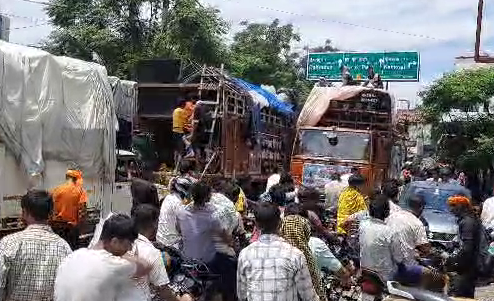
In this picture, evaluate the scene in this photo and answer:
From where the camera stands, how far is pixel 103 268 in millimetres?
3832

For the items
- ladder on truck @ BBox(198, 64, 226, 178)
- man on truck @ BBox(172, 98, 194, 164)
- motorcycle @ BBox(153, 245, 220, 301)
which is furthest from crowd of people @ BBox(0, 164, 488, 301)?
man on truck @ BBox(172, 98, 194, 164)

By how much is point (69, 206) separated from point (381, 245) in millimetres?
3706

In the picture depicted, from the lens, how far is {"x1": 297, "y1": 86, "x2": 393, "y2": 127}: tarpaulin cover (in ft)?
56.0

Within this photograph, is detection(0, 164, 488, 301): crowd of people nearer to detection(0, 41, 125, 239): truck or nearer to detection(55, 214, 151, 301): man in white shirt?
detection(55, 214, 151, 301): man in white shirt

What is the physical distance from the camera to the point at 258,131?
16.0 meters

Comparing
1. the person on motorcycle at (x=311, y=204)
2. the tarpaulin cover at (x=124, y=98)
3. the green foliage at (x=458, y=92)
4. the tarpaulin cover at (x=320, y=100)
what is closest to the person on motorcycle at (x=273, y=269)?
the person on motorcycle at (x=311, y=204)

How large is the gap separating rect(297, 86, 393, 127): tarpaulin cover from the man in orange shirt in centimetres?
882

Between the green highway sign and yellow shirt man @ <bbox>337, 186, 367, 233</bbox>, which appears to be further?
the green highway sign

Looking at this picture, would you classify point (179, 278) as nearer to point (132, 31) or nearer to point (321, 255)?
point (321, 255)

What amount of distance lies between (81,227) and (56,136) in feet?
→ 3.78

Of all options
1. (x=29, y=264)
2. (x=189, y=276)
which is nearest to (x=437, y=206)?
(x=189, y=276)

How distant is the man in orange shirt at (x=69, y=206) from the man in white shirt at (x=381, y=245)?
3.52m

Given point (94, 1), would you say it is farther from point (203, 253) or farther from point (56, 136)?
point (203, 253)

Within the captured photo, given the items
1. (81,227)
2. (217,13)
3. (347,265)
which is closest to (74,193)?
(81,227)
